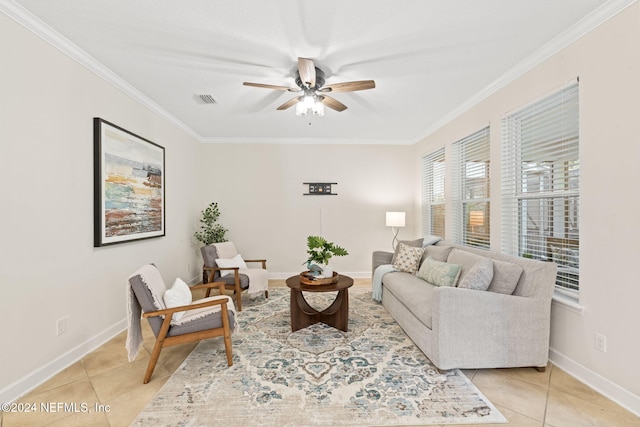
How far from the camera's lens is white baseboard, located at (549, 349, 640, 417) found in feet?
6.12

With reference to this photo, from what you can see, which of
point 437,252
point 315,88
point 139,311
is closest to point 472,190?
point 437,252

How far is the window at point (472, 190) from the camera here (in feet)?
11.6

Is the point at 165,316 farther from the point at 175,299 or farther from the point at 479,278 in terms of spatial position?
the point at 479,278

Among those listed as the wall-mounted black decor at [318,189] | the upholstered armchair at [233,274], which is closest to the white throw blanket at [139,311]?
the upholstered armchair at [233,274]

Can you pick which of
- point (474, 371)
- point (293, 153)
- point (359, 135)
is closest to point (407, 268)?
point (474, 371)

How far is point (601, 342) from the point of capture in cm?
207

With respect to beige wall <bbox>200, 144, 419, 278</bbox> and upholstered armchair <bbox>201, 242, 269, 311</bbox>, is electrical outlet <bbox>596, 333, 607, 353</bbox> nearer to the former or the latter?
upholstered armchair <bbox>201, 242, 269, 311</bbox>

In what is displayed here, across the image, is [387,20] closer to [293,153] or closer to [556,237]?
[556,237]

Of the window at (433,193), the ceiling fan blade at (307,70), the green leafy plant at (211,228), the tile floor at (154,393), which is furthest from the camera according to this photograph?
the green leafy plant at (211,228)

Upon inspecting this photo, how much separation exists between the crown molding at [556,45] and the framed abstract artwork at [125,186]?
4026 millimetres

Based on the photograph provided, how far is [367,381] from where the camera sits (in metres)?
2.20

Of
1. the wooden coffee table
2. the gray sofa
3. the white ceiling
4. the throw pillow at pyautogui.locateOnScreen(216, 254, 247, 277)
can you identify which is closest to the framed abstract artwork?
the white ceiling

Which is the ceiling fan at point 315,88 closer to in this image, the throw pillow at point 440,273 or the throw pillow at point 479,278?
the throw pillow at point 479,278

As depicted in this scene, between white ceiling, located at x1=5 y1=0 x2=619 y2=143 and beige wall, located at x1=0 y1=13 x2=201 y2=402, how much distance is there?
0.34 metres
